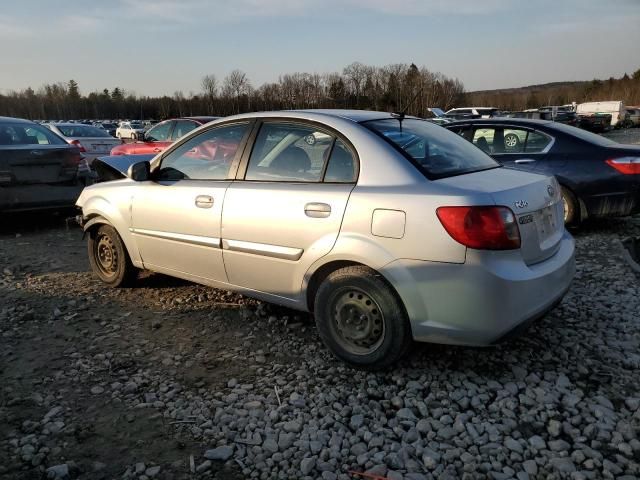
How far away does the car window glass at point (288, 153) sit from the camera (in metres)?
3.64

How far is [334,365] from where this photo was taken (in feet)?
11.7

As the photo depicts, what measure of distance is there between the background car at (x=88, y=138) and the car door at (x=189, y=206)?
10.7m

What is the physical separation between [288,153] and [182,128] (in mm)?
8755

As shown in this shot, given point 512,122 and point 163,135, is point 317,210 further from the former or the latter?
point 163,135

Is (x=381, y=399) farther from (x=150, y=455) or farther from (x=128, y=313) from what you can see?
(x=128, y=313)

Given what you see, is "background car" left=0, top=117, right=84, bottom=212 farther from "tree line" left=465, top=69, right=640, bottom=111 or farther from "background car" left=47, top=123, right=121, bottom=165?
"tree line" left=465, top=69, right=640, bottom=111

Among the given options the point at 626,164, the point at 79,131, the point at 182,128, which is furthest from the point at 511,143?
the point at 79,131

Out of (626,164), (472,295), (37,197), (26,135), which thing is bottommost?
(472,295)

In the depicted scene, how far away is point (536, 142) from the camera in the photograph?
709cm

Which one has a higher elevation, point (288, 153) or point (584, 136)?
point (288, 153)

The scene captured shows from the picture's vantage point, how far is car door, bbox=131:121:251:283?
408 centimetres

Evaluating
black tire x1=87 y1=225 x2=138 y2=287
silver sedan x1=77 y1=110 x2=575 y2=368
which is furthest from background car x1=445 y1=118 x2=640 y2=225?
black tire x1=87 y1=225 x2=138 y2=287

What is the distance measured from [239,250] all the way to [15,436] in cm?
178

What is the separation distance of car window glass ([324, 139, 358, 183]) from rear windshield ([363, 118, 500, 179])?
0.80 ft
